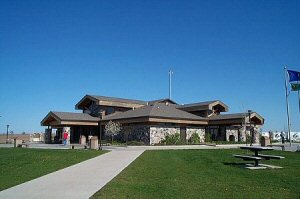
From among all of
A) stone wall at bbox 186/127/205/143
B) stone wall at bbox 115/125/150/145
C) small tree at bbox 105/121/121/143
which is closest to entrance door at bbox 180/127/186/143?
stone wall at bbox 186/127/205/143

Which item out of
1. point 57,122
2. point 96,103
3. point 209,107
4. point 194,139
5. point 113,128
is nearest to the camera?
point 113,128

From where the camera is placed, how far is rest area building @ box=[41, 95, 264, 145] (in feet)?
123

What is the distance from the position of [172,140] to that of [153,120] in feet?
11.8

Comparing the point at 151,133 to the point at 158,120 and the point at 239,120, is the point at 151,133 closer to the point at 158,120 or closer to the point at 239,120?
the point at 158,120

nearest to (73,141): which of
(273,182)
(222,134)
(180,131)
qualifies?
(180,131)

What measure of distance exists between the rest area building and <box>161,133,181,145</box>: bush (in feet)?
1.80

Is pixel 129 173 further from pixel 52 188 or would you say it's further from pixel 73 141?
pixel 73 141

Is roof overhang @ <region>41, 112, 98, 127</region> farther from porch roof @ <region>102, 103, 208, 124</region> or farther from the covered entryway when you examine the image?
porch roof @ <region>102, 103, 208, 124</region>

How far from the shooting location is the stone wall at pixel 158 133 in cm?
3687

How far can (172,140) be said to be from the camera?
123 feet

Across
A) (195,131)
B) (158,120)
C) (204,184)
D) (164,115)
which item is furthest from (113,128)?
(204,184)

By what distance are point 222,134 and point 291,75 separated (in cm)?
1769

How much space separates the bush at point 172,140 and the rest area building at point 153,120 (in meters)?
0.55

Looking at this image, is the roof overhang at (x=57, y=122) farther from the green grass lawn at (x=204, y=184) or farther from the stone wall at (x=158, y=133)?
the green grass lawn at (x=204, y=184)
